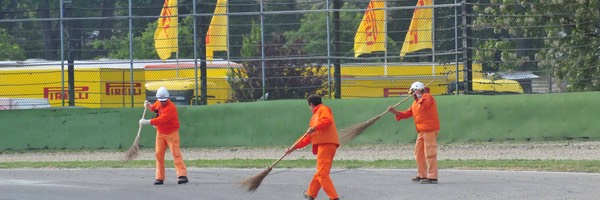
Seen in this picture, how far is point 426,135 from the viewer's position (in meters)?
16.1

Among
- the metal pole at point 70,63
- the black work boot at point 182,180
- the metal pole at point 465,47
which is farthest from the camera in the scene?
the metal pole at point 70,63

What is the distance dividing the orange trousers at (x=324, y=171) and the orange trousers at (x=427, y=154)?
2696 mm

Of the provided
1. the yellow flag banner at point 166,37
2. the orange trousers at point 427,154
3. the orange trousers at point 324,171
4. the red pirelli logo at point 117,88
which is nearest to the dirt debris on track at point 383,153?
the yellow flag banner at point 166,37

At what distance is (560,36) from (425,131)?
366 inches

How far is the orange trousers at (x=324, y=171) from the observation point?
44.2 ft

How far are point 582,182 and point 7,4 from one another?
37.2 meters

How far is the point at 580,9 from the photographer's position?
25.5m

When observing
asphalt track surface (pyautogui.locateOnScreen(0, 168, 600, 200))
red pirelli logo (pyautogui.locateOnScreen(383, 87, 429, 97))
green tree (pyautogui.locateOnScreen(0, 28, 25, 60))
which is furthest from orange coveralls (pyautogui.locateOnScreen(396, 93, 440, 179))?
green tree (pyautogui.locateOnScreen(0, 28, 25, 60))

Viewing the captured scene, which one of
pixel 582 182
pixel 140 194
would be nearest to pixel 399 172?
pixel 582 182

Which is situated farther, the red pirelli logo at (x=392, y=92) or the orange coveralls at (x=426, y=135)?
the red pirelli logo at (x=392, y=92)

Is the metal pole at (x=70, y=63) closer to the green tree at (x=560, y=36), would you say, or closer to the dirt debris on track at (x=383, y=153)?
the dirt debris on track at (x=383, y=153)

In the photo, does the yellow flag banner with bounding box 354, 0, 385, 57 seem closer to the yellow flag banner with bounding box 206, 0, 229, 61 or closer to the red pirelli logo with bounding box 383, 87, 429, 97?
the red pirelli logo with bounding box 383, 87, 429, 97

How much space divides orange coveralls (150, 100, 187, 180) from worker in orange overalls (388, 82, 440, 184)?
3018 millimetres

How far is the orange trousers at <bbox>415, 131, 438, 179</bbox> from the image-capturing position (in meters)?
16.0
